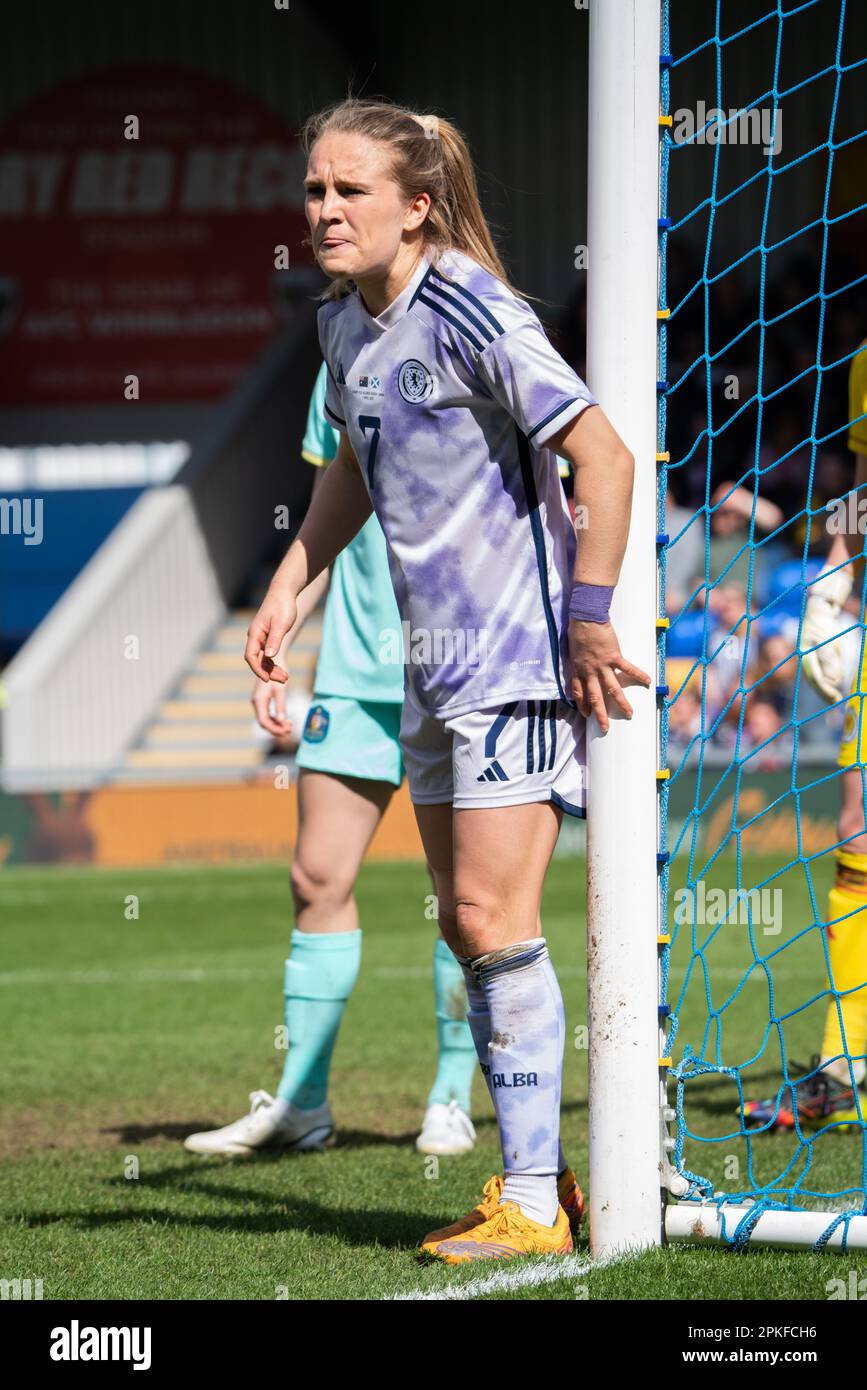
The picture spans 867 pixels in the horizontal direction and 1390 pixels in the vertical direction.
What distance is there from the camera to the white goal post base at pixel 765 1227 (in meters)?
3.17

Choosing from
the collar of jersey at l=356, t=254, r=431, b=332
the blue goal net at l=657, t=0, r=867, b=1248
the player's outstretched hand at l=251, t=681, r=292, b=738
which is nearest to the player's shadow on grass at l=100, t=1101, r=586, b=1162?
the blue goal net at l=657, t=0, r=867, b=1248

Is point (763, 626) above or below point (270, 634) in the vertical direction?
above

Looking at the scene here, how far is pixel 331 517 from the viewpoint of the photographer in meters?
3.62

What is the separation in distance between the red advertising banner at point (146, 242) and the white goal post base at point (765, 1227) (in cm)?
1787

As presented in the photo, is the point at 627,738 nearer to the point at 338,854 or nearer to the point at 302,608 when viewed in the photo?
the point at 302,608

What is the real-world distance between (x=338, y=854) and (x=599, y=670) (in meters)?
1.77

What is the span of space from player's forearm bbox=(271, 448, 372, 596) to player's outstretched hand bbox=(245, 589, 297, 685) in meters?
0.10

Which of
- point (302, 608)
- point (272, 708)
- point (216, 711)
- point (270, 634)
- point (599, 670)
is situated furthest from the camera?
point (216, 711)

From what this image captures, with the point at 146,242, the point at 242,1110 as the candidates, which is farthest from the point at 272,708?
the point at 146,242

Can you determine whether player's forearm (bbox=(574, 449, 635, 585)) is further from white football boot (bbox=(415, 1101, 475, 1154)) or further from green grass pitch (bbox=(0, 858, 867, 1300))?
white football boot (bbox=(415, 1101, 475, 1154))

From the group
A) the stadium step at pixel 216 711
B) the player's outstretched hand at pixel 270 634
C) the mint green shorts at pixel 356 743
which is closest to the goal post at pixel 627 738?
the player's outstretched hand at pixel 270 634

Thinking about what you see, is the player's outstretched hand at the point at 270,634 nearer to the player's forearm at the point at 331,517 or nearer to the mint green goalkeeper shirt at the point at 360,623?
the player's forearm at the point at 331,517
